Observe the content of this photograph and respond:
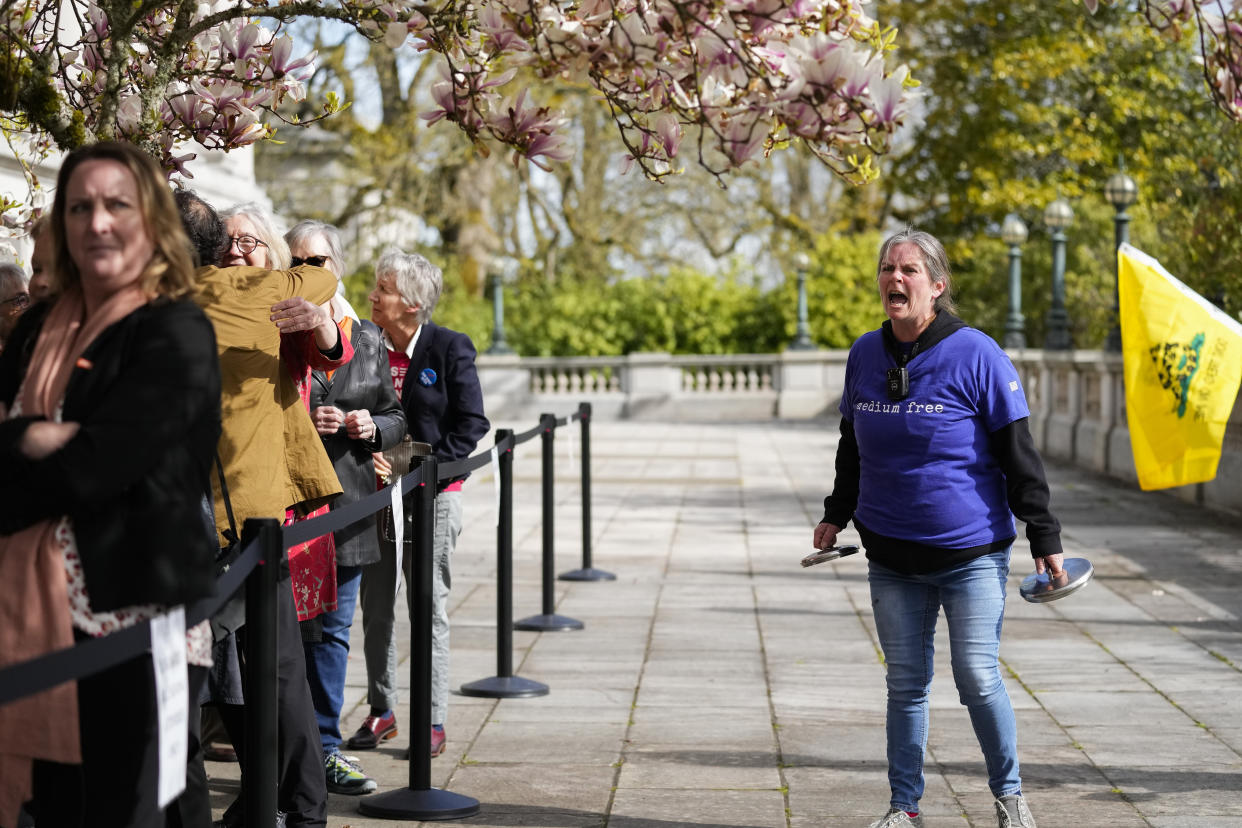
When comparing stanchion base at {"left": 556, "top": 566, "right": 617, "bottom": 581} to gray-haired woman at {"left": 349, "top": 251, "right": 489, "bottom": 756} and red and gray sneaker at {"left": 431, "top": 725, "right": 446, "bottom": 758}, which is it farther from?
red and gray sneaker at {"left": 431, "top": 725, "right": 446, "bottom": 758}

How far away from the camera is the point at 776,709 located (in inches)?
264

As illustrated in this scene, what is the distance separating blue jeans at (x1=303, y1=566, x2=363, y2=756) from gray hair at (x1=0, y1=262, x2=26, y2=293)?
57.5 inches

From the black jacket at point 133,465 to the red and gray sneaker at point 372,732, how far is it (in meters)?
3.19

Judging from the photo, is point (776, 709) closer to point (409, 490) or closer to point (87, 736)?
point (409, 490)

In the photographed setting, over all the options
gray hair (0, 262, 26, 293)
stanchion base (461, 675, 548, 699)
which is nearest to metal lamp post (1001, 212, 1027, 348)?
stanchion base (461, 675, 548, 699)

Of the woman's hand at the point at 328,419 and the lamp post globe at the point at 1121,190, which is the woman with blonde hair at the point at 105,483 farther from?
the lamp post globe at the point at 1121,190

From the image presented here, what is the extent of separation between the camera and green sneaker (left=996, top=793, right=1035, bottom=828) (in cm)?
465

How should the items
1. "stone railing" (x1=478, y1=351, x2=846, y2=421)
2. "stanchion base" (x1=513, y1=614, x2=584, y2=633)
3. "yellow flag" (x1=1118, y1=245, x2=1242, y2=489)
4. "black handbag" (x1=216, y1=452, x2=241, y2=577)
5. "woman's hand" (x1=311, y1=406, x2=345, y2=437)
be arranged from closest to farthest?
"black handbag" (x1=216, y1=452, x2=241, y2=577) → "woman's hand" (x1=311, y1=406, x2=345, y2=437) → "yellow flag" (x1=1118, y1=245, x2=1242, y2=489) → "stanchion base" (x1=513, y1=614, x2=584, y2=633) → "stone railing" (x1=478, y1=351, x2=846, y2=421)

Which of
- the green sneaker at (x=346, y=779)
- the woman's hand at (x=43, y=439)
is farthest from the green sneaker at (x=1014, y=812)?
the woman's hand at (x=43, y=439)

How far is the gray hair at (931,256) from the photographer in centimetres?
468

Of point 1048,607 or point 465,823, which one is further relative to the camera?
point 1048,607

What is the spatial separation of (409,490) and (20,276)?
162cm

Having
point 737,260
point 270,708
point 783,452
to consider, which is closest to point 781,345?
point 737,260

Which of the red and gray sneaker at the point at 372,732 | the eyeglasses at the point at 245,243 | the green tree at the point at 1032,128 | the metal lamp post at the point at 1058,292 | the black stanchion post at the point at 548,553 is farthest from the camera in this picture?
the green tree at the point at 1032,128
